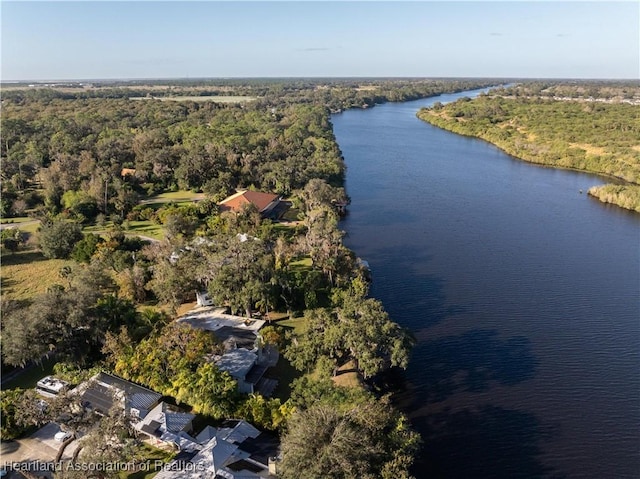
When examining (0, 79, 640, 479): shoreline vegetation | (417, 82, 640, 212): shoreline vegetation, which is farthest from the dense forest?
(417, 82, 640, 212): shoreline vegetation

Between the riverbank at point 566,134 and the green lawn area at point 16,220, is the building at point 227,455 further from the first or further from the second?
the riverbank at point 566,134

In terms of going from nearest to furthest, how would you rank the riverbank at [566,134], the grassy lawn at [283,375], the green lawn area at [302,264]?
the grassy lawn at [283,375] < the green lawn area at [302,264] < the riverbank at [566,134]

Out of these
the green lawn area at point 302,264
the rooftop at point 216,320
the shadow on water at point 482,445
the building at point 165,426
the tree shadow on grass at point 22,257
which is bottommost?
the shadow on water at point 482,445

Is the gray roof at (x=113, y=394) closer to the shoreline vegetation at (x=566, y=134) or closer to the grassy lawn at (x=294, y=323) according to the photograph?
the grassy lawn at (x=294, y=323)

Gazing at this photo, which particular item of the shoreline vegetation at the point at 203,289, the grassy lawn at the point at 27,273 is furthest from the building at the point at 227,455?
the grassy lawn at the point at 27,273

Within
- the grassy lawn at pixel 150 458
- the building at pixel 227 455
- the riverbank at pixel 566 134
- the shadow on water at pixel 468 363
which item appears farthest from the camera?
the riverbank at pixel 566 134

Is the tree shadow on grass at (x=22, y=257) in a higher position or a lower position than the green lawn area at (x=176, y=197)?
lower

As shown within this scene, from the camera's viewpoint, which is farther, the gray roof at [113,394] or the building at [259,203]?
the building at [259,203]

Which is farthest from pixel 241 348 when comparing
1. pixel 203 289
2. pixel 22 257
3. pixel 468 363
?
pixel 22 257
